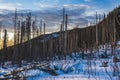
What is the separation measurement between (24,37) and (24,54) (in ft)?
33.6

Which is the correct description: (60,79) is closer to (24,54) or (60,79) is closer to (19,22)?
(24,54)

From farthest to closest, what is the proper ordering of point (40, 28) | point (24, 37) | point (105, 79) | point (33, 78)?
1. point (40, 28)
2. point (24, 37)
3. point (33, 78)
4. point (105, 79)

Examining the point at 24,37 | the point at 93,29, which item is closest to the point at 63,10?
the point at 93,29

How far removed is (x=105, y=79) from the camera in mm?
10562

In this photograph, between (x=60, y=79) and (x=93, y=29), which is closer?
(x=60, y=79)

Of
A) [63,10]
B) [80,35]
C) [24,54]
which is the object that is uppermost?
[63,10]

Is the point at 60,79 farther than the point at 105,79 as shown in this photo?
Yes

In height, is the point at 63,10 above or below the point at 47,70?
above

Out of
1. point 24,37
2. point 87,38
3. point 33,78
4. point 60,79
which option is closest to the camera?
point 60,79

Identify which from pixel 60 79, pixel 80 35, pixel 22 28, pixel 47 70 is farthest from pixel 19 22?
pixel 60 79

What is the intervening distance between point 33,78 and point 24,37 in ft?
182

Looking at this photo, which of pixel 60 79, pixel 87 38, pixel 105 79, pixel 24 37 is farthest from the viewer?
pixel 24 37

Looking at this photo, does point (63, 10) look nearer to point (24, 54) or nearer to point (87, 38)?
point (87, 38)

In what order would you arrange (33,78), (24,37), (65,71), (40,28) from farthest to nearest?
(40,28)
(24,37)
(65,71)
(33,78)
